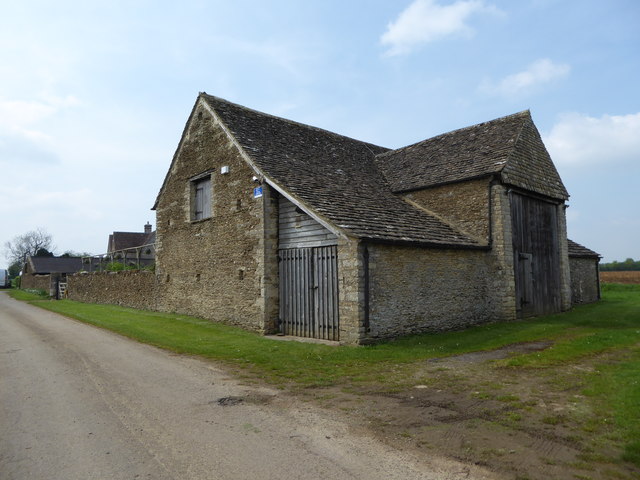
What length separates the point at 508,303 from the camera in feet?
48.4

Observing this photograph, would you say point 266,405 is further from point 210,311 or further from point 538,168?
point 538,168

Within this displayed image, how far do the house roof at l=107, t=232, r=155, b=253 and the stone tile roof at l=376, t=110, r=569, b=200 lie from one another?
4748cm

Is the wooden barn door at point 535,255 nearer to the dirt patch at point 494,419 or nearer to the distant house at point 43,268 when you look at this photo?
the dirt patch at point 494,419

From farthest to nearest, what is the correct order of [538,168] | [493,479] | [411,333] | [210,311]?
[538,168] < [210,311] < [411,333] < [493,479]

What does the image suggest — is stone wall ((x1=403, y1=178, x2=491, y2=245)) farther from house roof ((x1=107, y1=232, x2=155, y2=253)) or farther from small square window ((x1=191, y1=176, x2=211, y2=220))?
house roof ((x1=107, y1=232, x2=155, y2=253))

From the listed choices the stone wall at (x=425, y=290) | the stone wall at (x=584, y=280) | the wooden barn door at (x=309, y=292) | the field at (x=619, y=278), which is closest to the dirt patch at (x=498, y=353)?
the stone wall at (x=425, y=290)

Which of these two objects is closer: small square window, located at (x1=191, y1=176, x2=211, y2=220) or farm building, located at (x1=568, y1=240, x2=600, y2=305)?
small square window, located at (x1=191, y1=176, x2=211, y2=220)

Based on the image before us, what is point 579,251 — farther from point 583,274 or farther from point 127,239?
point 127,239

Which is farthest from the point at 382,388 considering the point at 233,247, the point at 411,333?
the point at 233,247

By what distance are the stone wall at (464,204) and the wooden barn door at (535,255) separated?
1.21 metres

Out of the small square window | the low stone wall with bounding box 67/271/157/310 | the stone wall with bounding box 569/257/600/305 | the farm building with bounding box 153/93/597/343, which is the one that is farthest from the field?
the low stone wall with bounding box 67/271/157/310

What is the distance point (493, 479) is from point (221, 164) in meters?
13.6

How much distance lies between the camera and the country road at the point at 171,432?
4.04m

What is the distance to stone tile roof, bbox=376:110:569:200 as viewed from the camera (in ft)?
51.6
